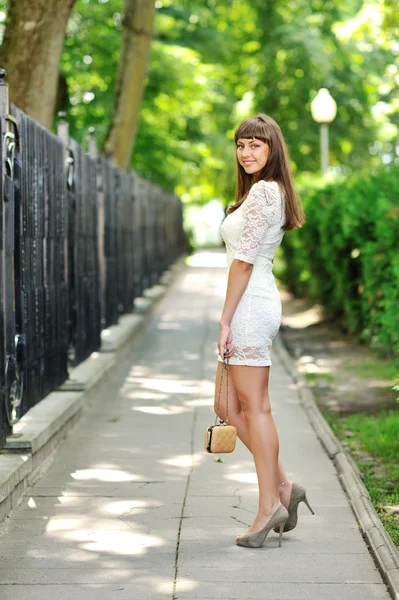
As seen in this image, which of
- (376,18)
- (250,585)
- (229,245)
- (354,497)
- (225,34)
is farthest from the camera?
(225,34)

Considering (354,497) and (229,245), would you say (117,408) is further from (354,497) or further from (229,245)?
(229,245)

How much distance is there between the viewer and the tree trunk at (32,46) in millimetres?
10625

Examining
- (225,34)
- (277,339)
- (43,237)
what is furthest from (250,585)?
(225,34)

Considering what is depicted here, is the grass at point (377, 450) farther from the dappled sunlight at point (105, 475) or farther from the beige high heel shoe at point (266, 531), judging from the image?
the dappled sunlight at point (105, 475)

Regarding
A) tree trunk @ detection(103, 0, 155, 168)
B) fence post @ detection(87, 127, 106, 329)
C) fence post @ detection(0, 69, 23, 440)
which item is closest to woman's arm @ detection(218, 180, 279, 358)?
fence post @ detection(0, 69, 23, 440)

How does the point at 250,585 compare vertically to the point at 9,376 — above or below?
below

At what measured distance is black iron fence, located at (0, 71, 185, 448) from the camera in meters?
6.85

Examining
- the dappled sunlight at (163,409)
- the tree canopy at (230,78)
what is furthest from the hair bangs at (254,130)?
the tree canopy at (230,78)

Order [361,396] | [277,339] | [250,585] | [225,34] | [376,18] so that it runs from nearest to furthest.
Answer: [250,585], [361,396], [277,339], [376,18], [225,34]

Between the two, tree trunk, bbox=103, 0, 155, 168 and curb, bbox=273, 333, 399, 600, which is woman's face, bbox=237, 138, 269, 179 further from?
tree trunk, bbox=103, 0, 155, 168

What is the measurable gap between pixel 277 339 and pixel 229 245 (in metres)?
10.7

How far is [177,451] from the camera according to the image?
26.4 ft

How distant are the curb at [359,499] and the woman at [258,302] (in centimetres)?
46

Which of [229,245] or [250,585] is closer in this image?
[250,585]
